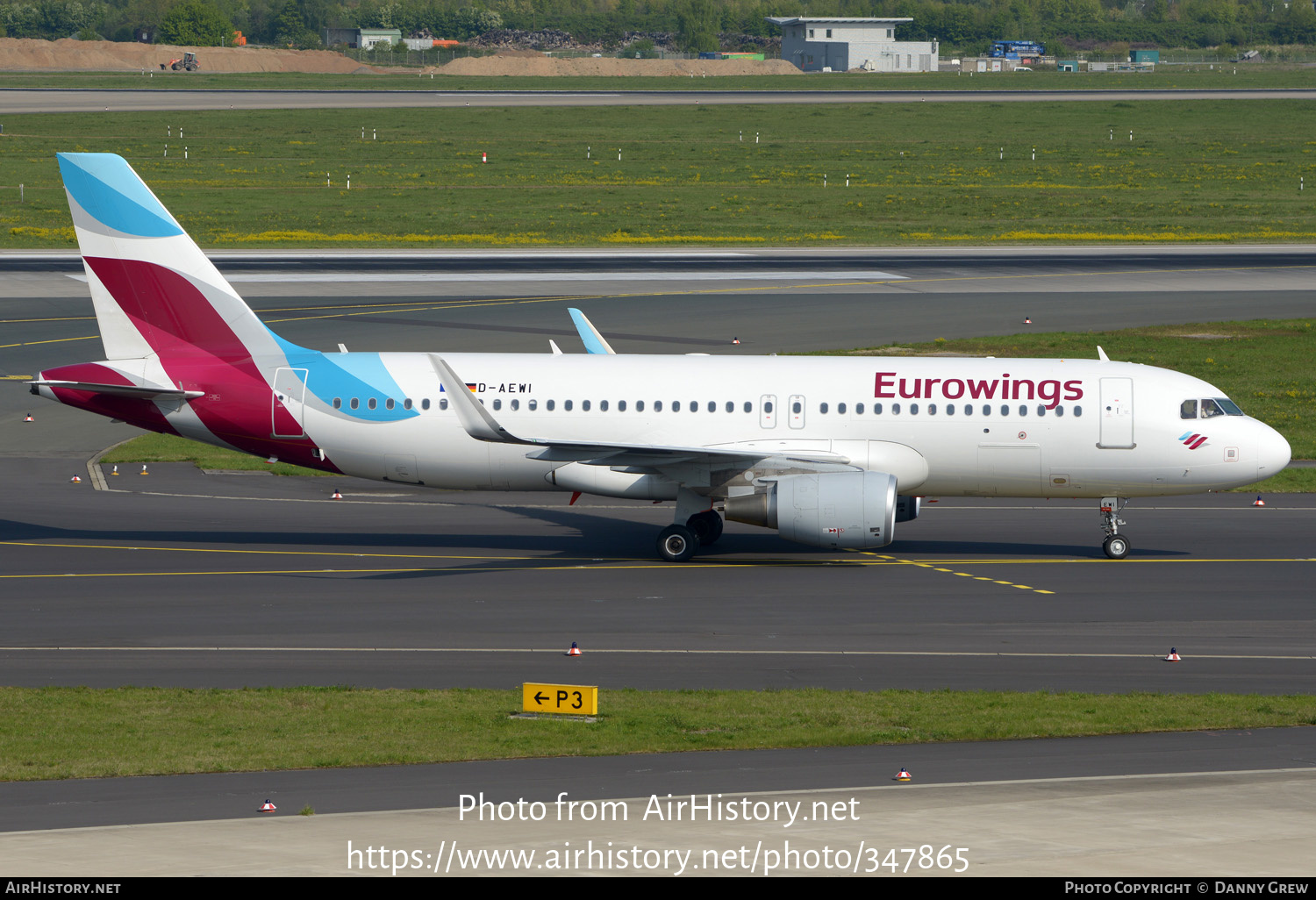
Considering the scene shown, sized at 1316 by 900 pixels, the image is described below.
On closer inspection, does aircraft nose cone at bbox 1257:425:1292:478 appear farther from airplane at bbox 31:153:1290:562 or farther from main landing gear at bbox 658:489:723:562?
main landing gear at bbox 658:489:723:562

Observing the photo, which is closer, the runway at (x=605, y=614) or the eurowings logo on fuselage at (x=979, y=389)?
the runway at (x=605, y=614)

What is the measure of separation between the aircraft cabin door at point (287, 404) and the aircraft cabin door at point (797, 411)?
1078cm

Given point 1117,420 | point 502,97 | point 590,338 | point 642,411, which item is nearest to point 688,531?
point 642,411

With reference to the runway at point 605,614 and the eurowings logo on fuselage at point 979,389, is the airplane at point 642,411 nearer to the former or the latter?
the eurowings logo on fuselage at point 979,389

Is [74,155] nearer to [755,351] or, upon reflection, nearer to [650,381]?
[650,381]

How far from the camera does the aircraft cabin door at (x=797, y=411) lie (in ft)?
110

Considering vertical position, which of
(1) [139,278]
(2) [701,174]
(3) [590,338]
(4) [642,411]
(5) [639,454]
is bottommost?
(5) [639,454]

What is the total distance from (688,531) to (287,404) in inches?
367

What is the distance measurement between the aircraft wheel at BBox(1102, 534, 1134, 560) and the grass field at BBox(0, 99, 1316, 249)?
→ 55.9 metres

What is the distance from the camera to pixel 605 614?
94.8ft

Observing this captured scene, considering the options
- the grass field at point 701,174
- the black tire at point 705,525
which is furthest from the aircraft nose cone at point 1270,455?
the grass field at point 701,174

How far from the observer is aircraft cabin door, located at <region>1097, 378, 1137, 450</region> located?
33188 millimetres

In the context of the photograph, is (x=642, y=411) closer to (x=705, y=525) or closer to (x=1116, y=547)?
(x=705, y=525)

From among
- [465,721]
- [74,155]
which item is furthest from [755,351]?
[465,721]
